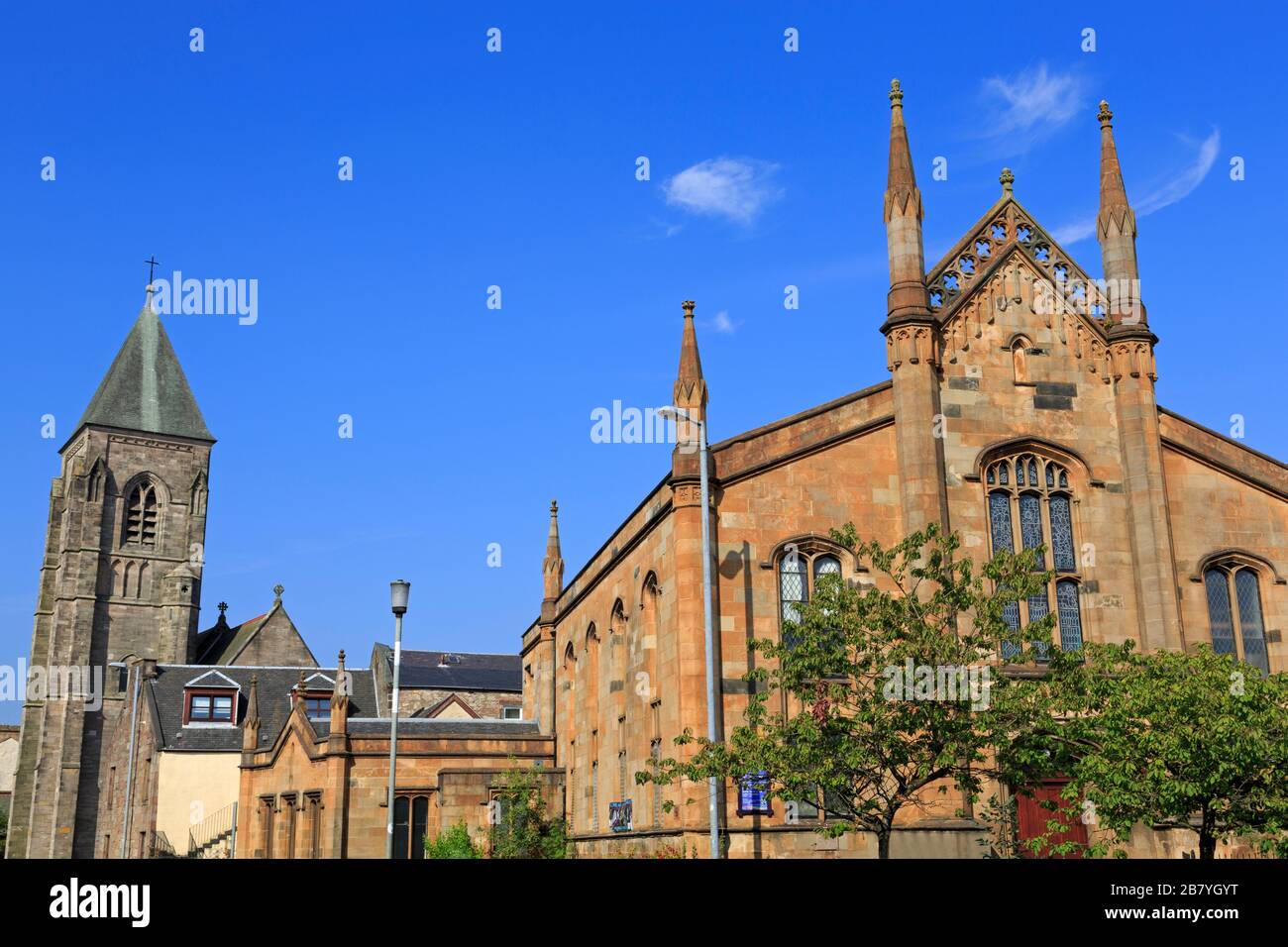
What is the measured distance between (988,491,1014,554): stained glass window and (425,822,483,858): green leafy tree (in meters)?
18.0

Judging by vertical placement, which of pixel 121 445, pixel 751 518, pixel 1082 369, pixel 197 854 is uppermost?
pixel 121 445

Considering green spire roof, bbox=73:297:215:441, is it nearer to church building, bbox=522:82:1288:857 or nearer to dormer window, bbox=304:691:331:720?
dormer window, bbox=304:691:331:720

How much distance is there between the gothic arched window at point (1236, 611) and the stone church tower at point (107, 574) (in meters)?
74.9

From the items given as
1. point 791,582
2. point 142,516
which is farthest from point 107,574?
point 791,582

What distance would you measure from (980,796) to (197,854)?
37682mm

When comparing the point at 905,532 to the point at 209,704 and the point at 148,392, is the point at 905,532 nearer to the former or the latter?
the point at 209,704

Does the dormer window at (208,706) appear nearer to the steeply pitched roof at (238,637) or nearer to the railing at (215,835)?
the railing at (215,835)

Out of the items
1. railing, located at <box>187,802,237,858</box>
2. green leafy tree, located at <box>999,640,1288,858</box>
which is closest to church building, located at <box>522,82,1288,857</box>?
green leafy tree, located at <box>999,640,1288,858</box>
